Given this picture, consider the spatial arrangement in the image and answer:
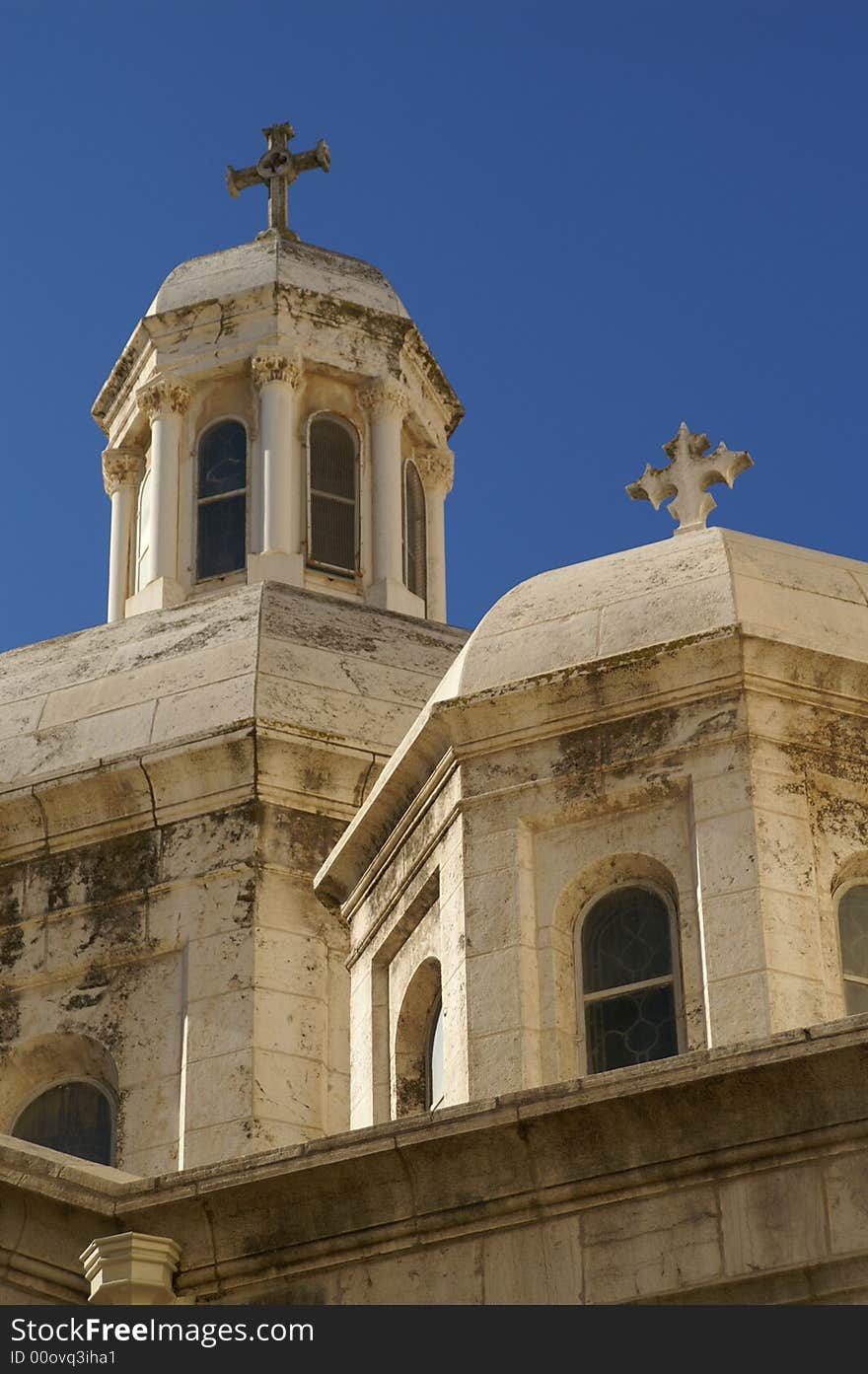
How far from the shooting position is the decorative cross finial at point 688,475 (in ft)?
75.7

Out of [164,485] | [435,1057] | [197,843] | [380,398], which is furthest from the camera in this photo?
[380,398]

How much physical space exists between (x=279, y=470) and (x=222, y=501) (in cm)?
68

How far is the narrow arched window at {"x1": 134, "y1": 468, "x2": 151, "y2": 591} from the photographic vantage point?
29484 millimetres

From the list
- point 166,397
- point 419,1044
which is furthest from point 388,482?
point 419,1044

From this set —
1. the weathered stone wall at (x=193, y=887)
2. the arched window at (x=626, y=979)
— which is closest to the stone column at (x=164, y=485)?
the weathered stone wall at (x=193, y=887)

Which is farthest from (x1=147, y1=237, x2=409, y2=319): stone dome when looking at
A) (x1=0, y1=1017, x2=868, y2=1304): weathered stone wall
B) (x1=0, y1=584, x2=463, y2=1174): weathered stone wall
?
(x1=0, y1=1017, x2=868, y2=1304): weathered stone wall

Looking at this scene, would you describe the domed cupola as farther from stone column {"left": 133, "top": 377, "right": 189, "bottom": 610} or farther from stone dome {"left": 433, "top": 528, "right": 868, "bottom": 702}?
stone dome {"left": 433, "top": 528, "right": 868, "bottom": 702}

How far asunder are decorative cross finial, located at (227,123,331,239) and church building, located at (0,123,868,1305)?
19.1 ft

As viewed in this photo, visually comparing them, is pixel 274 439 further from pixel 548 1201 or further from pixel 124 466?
pixel 548 1201

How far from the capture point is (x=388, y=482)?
29797 mm

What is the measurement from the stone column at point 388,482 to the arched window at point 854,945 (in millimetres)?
10415

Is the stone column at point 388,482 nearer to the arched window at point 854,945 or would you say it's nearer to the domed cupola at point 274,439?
the domed cupola at point 274,439
